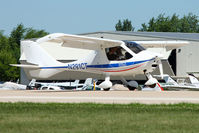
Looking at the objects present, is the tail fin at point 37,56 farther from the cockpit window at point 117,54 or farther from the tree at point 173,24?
the tree at point 173,24

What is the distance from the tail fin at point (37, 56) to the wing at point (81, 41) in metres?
1.76

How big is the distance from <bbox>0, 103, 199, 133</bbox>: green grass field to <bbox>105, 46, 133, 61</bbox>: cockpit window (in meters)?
10.5

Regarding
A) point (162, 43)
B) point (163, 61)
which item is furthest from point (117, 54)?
point (163, 61)

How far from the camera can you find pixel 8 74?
69.9 meters

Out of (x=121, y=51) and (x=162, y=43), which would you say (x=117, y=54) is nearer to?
(x=121, y=51)

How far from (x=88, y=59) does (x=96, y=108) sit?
12407mm

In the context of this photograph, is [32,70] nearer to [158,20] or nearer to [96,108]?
[96,108]

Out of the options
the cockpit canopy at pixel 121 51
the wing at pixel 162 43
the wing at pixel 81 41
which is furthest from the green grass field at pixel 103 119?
the wing at pixel 162 43

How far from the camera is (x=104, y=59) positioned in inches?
931

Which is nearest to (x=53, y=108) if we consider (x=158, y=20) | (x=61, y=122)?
(x=61, y=122)

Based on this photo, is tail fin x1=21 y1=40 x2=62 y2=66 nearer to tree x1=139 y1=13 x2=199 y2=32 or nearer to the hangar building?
the hangar building

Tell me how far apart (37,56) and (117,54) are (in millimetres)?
5494

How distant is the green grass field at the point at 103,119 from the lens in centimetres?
789

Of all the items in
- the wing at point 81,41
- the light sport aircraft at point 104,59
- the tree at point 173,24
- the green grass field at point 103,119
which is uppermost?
the tree at point 173,24
